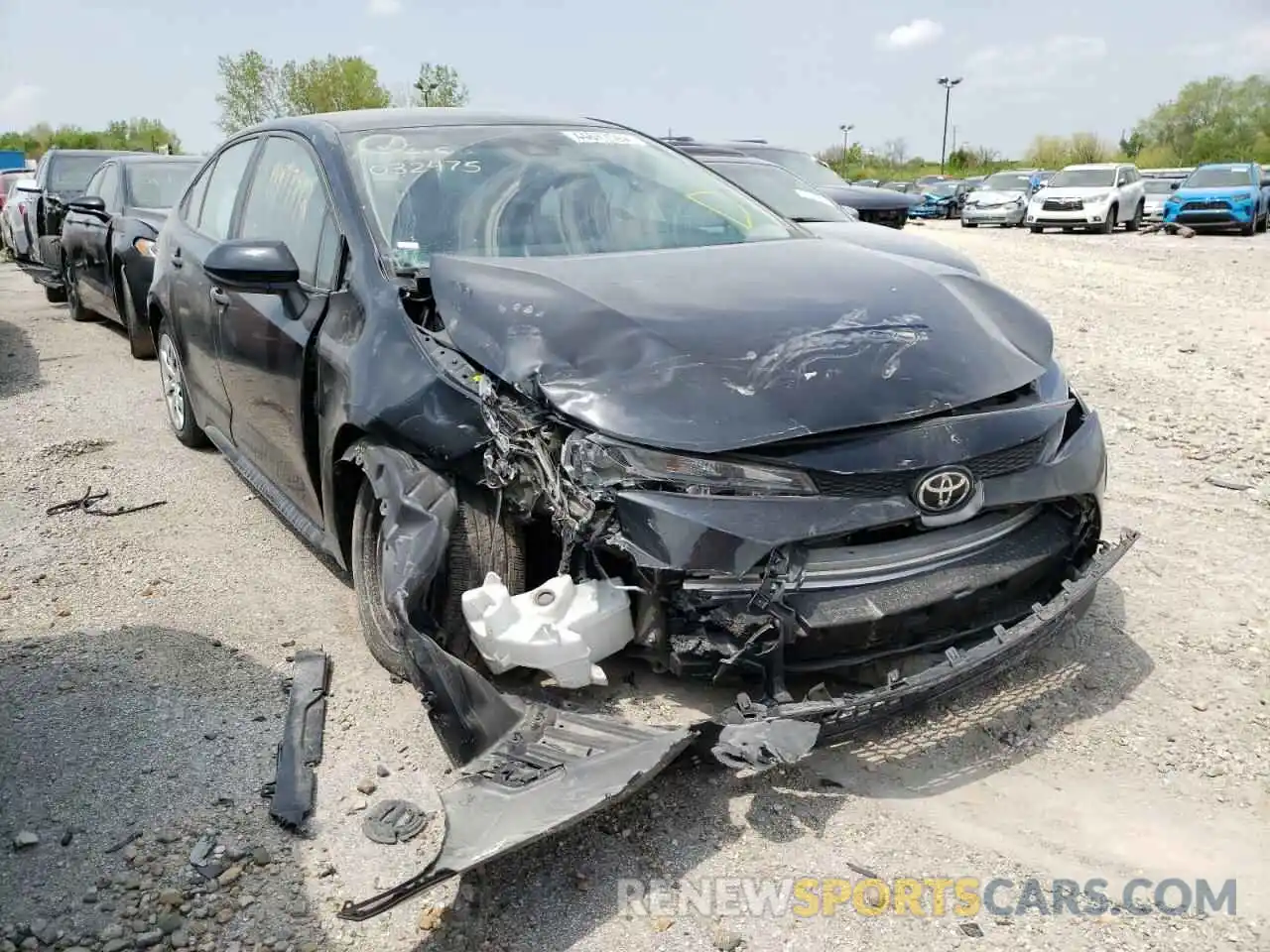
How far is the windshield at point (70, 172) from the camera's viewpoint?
11.6 meters

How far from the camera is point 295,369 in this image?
11.0 ft

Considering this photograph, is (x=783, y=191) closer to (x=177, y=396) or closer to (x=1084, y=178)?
(x=177, y=396)

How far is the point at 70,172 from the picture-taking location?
1182cm

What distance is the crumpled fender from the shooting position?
2049 mm

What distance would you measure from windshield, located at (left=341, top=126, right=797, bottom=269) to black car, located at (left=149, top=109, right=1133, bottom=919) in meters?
0.02

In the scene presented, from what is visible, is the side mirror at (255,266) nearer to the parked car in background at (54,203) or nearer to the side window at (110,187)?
the side window at (110,187)

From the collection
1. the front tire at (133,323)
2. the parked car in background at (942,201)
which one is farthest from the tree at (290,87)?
the front tire at (133,323)

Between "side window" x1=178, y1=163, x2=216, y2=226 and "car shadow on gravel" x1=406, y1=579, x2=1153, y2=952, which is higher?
"side window" x1=178, y1=163, x2=216, y2=226

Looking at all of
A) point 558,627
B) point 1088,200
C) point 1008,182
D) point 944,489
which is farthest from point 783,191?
point 1008,182

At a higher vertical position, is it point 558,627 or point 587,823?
point 558,627

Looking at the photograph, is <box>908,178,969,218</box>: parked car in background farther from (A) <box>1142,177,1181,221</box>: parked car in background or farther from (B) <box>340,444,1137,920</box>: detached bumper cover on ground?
(B) <box>340,444,1137,920</box>: detached bumper cover on ground

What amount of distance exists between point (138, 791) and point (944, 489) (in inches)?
86.4

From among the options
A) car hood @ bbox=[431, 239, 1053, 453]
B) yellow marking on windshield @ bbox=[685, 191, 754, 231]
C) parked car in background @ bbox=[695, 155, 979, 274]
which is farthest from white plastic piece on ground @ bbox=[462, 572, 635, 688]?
parked car in background @ bbox=[695, 155, 979, 274]

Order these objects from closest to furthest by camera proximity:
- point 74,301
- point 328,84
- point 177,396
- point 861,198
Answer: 1. point 177,396
2. point 861,198
3. point 74,301
4. point 328,84
